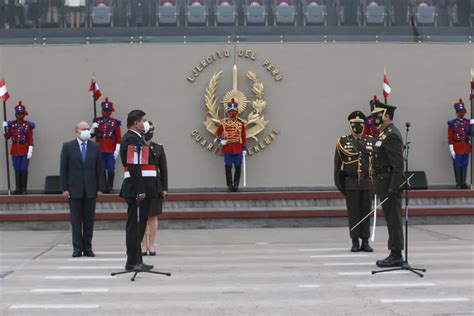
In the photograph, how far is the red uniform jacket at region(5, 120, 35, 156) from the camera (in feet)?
65.3

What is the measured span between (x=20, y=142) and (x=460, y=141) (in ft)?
29.5

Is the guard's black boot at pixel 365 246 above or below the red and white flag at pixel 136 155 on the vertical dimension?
below

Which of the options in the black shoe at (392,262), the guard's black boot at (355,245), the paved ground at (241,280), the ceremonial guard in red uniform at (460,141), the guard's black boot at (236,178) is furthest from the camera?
the ceremonial guard in red uniform at (460,141)

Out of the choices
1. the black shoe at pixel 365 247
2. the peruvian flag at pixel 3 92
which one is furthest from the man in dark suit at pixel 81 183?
the peruvian flag at pixel 3 92

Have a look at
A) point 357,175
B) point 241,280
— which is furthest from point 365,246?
point 241,280

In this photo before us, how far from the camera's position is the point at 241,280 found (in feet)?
37.7

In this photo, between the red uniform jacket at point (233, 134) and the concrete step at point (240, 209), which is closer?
the concrete step at point (240, 209)

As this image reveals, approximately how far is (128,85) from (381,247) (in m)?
7.70

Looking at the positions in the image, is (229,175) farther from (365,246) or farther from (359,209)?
(365,246)

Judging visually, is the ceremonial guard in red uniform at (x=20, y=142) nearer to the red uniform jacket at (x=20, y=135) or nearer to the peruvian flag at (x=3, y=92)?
the red uniform jacket at (x=20, y=135)

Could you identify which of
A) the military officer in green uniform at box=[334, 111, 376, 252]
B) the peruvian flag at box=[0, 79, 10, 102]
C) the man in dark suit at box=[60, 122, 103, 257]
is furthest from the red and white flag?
the peruvian flag at box=[0, 79, 10, 102]

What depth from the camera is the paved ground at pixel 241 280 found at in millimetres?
9625

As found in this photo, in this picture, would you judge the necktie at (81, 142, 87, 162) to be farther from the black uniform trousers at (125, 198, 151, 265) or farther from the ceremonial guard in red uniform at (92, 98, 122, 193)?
the ceremonial guard in red uniform at (92, 98, 122, 193)

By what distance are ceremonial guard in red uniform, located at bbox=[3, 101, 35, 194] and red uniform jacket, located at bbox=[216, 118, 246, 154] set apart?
385 cm
